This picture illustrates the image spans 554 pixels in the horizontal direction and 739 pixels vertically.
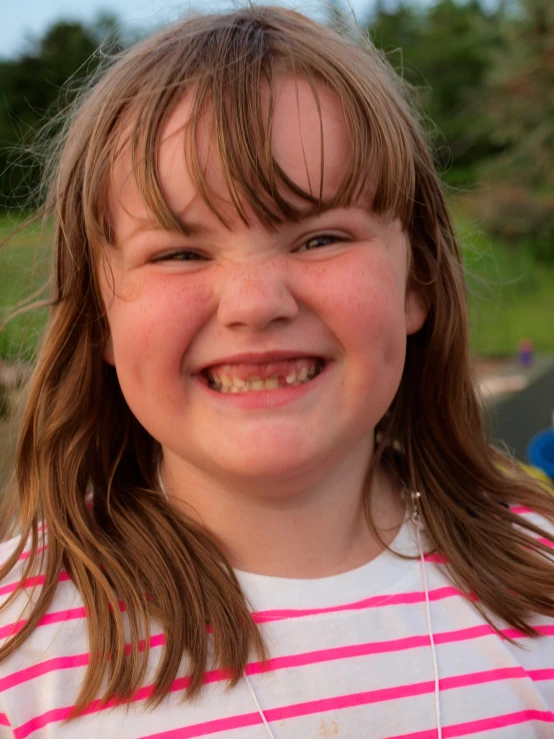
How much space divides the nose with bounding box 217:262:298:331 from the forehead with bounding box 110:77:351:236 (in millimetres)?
98

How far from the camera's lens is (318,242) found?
4.78 feet

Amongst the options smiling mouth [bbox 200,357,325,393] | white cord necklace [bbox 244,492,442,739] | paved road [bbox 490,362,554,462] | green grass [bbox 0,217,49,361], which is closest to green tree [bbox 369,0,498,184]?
paved road [bbox 490,362,554,462]

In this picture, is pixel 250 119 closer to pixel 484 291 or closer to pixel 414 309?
pixel 414 309

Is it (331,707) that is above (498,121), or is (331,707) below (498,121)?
below

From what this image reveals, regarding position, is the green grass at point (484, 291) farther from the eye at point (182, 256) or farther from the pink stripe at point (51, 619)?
the pink stripe at point (51, 619)

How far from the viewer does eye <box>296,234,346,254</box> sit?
144 centimetres

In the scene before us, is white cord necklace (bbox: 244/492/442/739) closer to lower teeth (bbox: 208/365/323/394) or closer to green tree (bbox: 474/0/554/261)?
lower teeth (bbox: 208/365/323/394)

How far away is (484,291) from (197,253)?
4.54 ft

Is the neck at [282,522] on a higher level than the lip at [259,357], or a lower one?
lower

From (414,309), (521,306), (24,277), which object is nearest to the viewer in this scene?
(414,309)

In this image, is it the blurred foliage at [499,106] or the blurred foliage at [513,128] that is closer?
the blurred foliage at [499,106]

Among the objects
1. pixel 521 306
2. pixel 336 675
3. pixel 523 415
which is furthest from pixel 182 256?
pixel 521 306

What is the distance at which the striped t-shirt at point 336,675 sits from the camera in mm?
1343

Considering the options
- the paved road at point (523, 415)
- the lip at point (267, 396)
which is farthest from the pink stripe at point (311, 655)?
the paved road at point (523, 415)
